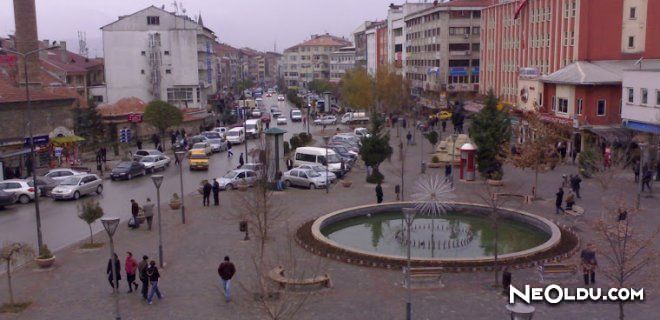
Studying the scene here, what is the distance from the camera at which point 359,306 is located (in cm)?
1598

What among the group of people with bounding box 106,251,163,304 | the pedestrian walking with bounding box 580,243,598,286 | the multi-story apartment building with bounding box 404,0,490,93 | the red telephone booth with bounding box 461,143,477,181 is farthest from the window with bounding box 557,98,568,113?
the group of people with bounding box 106,251,163,304

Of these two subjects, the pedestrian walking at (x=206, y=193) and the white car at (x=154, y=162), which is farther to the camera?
the white car at (x=154, y=162)

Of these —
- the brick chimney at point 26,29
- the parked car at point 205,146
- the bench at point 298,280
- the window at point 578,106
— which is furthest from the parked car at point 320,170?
the brick chimney at point 26,29

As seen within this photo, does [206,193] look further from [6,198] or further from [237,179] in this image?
[6,198]

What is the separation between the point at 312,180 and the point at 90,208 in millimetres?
13295

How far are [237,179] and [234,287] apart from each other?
1666 cm

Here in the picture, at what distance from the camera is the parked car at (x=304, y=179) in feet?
110

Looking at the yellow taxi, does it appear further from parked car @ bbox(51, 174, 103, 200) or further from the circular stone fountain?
the circular stone fountain

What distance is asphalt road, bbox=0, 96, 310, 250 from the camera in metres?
24.4

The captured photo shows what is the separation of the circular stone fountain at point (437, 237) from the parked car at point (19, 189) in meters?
15.4

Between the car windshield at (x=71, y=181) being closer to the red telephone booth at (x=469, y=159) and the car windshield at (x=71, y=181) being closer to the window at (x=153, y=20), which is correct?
the red telephone booth at (x=469, y=159)

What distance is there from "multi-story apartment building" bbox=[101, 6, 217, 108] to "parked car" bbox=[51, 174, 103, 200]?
39.5 m

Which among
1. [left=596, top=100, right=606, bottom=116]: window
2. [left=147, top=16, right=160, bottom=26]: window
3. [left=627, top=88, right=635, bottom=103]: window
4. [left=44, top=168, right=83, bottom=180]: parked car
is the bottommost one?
[left=44, top=168, right=83, bottom=180]: parked car

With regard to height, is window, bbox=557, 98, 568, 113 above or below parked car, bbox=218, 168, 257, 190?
above
